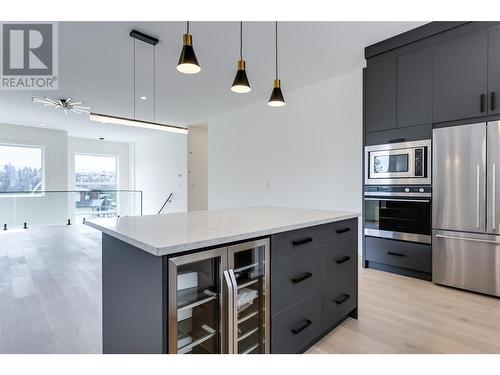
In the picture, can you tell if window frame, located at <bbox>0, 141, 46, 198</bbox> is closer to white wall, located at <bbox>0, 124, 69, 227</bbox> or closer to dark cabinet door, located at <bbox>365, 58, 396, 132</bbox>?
white wall, located at <bbox>0, 124, 69, 227</bbox>

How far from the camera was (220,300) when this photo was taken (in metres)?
1.30

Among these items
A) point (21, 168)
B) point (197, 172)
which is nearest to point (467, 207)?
point (197, 172)

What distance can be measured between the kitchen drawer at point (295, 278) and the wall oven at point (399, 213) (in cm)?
179

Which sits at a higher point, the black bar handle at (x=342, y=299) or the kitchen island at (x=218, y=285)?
the kitchen island at (x=218, y=285)

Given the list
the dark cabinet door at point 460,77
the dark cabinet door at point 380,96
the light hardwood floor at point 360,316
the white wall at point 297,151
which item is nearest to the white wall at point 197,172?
the white wall at point 297,151

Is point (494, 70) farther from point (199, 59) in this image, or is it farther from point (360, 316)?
point (199, 59)

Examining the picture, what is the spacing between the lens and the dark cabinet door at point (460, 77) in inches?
103

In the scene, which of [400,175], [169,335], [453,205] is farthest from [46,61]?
[453,205]

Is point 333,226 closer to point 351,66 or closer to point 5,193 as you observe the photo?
point 351,66

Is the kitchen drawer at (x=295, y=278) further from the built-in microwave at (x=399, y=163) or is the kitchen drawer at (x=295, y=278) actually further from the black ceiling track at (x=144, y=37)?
the black ceiling track at (x=144, y=37)

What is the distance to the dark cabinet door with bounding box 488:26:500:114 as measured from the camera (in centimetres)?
251
